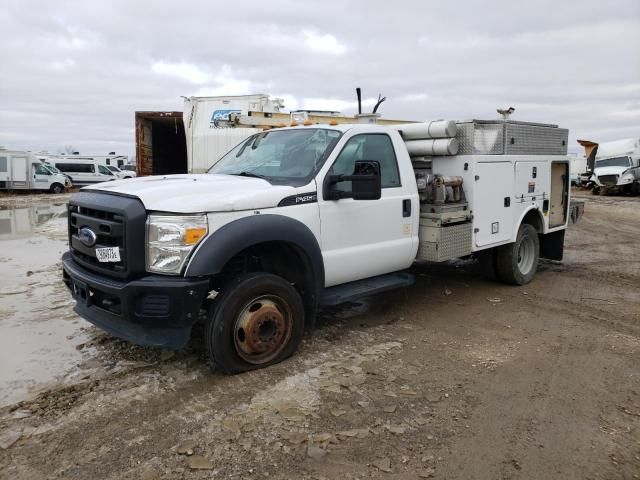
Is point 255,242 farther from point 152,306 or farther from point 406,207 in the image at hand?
point 406,207

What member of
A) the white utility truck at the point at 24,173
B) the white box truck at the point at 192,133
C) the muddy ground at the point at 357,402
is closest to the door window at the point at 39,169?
the white utility truck at the point at 24,173

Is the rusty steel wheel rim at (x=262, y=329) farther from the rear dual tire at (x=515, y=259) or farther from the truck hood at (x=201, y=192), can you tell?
the rear dual tire at (x=515, y=259)

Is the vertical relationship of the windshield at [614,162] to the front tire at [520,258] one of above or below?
above

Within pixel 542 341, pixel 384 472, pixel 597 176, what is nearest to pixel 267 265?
pixel 384 472

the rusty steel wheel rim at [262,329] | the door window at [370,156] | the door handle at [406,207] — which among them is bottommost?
the rusty steel wheel rim at [262,329]

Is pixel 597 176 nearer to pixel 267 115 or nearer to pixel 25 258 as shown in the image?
pixel 267 115

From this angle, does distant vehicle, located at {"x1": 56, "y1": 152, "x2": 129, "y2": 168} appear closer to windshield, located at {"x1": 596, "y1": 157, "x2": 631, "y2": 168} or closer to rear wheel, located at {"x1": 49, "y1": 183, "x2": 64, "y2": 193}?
rear wheel, located at {"x1": 49, "y1": 183, "x2": 64, "y2": 193}

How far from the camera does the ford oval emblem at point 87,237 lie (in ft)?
13.6

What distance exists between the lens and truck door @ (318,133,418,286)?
4789 millimetres

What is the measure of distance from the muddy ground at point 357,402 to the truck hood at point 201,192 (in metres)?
1.34

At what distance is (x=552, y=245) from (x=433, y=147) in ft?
11.3

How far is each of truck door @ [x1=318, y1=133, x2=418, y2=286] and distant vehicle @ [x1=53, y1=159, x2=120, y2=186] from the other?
31.7 m

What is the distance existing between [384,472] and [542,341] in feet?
8.91

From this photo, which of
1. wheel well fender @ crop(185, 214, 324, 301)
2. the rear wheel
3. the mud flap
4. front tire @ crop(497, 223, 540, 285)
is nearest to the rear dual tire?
front tire @ crop(497, 223, 540, 285)
